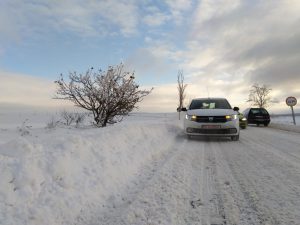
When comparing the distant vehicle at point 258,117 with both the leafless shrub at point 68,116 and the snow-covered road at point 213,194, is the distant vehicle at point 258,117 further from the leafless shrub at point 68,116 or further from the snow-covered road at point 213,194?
the snow-covered road at point 213,194

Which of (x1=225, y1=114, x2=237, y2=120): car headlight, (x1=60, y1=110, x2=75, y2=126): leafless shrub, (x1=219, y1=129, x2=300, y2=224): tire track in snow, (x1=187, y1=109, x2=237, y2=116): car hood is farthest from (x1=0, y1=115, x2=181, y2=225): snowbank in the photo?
(x1=60, y1=110, x2=75, y2=126): leafless shrub

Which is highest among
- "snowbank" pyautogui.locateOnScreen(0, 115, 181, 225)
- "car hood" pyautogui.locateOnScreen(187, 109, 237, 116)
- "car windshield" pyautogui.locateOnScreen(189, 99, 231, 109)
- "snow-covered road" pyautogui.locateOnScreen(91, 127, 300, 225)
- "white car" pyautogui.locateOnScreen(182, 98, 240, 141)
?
"car windshield" pyautogui.locateOnScreen(189, 99, 231, 109)

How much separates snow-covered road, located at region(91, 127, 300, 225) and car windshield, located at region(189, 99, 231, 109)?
245 inches

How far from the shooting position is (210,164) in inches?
314

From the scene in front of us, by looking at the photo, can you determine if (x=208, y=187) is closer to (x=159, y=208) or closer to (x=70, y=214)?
(x=159, y=208)

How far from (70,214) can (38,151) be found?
166 cm

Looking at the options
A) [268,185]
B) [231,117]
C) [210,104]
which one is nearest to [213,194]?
[268,185]

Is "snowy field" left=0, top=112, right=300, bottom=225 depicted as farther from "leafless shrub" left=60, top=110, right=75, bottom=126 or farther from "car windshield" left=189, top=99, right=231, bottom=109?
"leafless shrub" left=60, top=110, right=75, bottom=126

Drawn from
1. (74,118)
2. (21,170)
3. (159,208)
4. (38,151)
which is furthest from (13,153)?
(74,118)

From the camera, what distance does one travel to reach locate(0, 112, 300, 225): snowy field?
13.8ft

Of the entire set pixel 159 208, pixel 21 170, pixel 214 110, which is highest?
pixel 214 110

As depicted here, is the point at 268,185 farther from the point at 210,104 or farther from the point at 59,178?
the point at 210,104

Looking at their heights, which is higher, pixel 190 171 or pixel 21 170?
pixel 21 170

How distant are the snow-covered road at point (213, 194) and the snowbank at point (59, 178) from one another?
38cm
